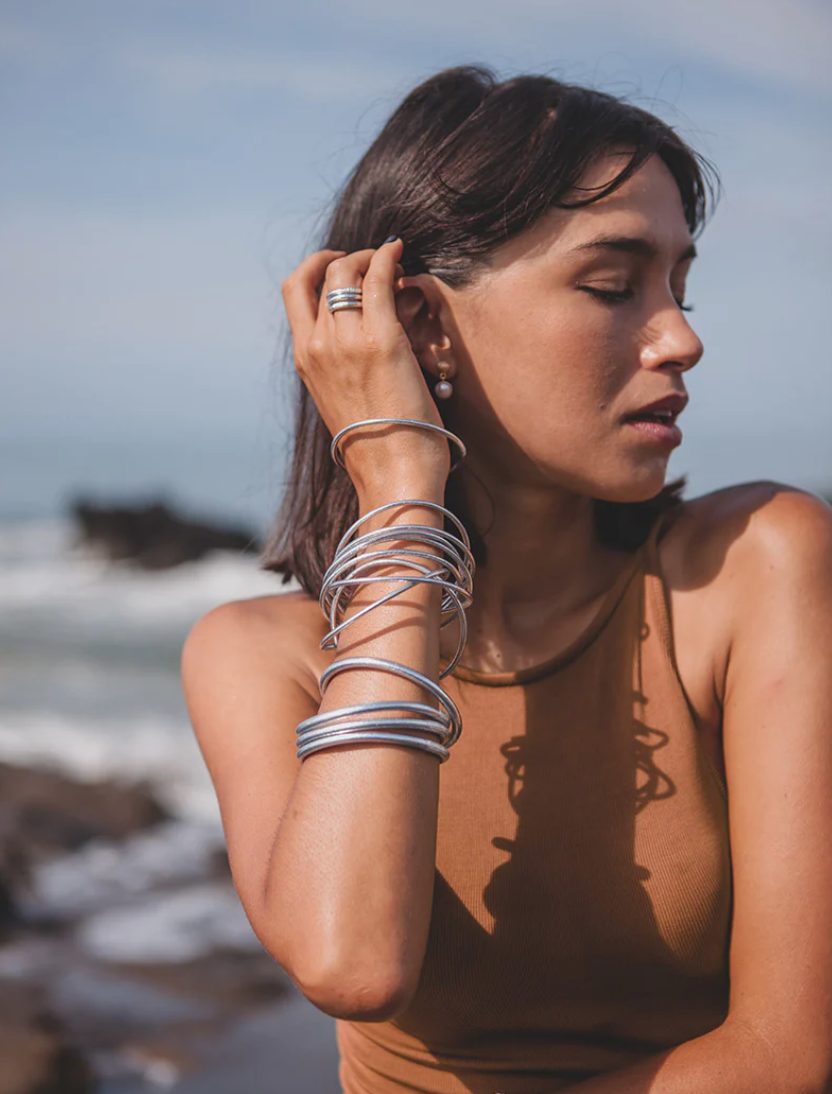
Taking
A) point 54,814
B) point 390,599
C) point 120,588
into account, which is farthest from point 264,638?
point 120,588

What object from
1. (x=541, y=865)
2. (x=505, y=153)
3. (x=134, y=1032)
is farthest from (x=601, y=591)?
(x=134, y=1032)

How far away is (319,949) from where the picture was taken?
1.77 metres

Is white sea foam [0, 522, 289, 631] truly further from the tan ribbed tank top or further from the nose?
the nose

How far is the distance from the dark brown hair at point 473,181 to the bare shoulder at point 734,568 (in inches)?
7.7

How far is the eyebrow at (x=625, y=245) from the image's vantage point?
6.90ft

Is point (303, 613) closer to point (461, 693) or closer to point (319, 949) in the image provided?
point (461, 693)

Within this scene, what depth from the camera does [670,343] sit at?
2.12 m

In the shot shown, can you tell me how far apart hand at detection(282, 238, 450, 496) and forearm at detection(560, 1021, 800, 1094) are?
1.02 metres

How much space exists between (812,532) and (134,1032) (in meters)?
Result: 3.46

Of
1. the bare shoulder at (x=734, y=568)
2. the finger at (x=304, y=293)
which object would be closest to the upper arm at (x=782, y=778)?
the bare shoulder at (x=734, y=568)

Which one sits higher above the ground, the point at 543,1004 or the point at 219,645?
the point at 219,645

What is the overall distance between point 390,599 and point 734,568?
25.8 inches

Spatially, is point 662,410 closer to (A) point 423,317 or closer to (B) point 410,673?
(A) point 423,317

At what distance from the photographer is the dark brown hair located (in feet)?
7.02
